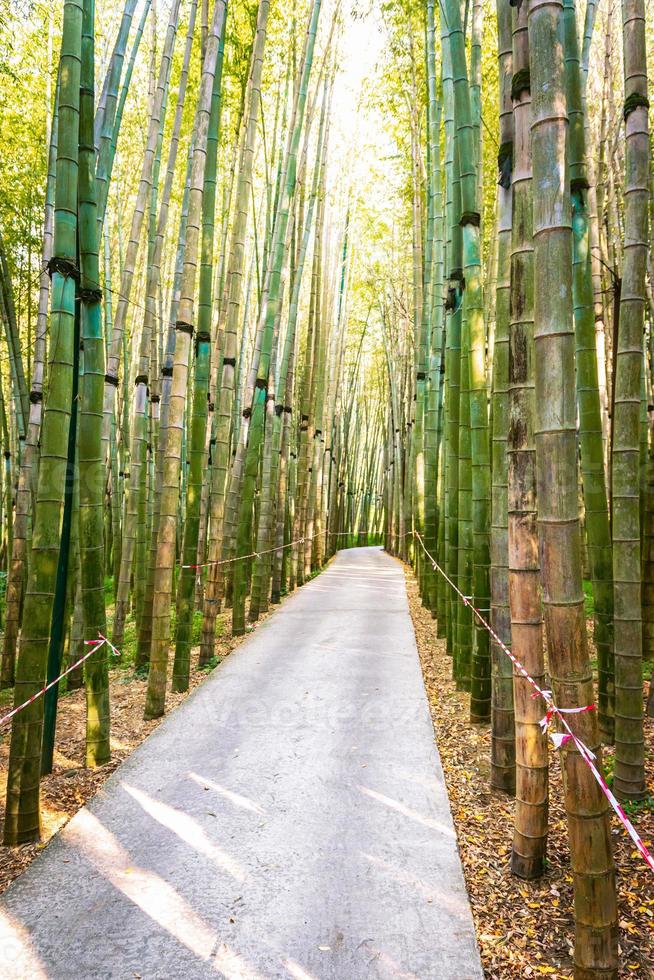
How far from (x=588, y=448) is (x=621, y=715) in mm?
1061

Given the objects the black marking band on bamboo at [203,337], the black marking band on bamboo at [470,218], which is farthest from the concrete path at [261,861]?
the black marking band on bamboo at [470,218]

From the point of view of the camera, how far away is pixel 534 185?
1.52m

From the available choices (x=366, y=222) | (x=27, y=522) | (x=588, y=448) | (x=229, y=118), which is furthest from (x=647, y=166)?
(x=366, y=222)

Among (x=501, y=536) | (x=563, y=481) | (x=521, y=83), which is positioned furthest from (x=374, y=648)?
(x=521, y=83)

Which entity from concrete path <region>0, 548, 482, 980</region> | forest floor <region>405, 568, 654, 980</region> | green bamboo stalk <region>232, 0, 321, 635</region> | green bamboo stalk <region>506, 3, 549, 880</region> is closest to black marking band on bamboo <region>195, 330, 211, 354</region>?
green bamboo stalk <region>232, 0, 321, 635</region>

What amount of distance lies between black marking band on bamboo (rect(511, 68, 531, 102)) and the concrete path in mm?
2515

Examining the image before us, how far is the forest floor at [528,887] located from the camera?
5.65 ft

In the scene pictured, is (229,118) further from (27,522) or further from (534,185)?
(534,185)

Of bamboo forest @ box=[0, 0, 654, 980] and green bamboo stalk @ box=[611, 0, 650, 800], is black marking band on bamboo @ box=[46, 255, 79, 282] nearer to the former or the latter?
bamboo forest @ box=[0, 0, 654, 980]

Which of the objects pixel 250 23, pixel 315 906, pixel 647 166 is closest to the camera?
pixel 315 906

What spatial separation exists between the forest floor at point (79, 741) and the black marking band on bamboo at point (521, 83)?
9.96ft

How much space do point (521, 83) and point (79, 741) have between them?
375 centimetres

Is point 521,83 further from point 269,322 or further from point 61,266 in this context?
point 269,322

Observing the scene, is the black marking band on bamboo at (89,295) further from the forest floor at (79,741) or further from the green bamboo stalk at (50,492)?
the forest floor at (79,741)
